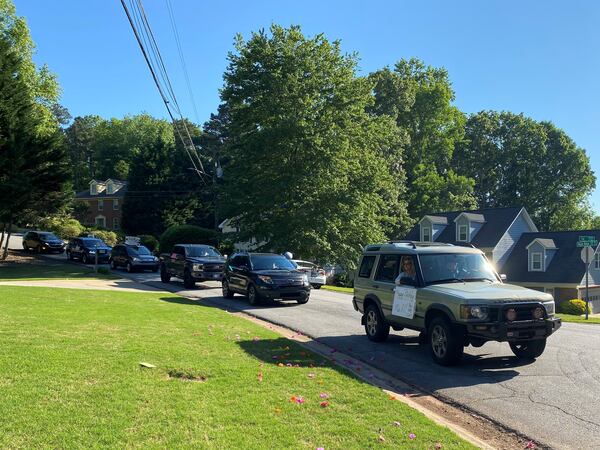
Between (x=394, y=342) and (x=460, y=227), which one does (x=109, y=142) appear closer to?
(x=460, y=227)

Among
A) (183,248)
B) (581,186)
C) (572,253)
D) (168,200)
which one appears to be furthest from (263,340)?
(581,186)

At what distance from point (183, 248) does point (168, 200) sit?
36145 mm

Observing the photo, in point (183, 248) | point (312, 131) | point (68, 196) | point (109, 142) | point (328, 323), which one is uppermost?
point (109, 142)

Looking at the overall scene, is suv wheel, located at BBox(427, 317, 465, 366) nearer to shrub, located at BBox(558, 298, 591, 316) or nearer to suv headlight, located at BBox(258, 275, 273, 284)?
suv headlight, located at BBox(258, 275, 273, 284)

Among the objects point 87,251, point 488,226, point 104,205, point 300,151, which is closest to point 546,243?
point 488,226

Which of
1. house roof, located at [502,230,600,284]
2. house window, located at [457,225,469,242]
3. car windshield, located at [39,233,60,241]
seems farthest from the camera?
house window, located at [457,225,469,242]

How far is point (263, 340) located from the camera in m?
10.2

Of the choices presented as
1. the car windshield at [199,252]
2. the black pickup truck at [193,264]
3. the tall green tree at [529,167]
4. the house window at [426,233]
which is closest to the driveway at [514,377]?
the black pickup truck at [193,264]

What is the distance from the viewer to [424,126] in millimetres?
58438

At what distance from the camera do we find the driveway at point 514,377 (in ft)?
19.2

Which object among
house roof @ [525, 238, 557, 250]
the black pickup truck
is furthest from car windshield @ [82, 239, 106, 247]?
house roof @ [525, 238, 557, 250]

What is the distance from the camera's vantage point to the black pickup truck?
922 inches

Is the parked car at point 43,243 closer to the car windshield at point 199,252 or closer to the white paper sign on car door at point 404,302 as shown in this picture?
the car windshield at point 199,252

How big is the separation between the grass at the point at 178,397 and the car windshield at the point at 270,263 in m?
8.79
